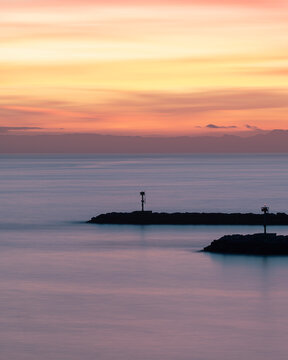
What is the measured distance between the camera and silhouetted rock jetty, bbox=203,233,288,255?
44625 millimetres

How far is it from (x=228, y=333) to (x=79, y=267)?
1616 cm

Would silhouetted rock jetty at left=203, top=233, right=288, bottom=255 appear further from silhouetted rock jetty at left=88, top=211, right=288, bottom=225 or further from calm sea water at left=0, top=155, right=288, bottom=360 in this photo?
silhouetted rock jetty at left=88, top=211, right=288, bottom=225

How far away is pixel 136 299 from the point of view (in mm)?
34562

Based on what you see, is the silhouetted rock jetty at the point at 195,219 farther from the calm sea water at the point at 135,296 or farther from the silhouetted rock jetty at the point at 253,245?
the silhouetted rock jetty at the point at 253,245

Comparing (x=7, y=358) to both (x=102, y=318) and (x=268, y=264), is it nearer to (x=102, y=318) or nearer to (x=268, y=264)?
(x=102, y=318)

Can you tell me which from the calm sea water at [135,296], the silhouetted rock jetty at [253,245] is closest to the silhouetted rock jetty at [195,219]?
the calm sea water at [135,296]

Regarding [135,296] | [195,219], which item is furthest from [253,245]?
[195,219]

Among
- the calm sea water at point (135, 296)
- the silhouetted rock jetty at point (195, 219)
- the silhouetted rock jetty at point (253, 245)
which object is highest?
the silhouetted rock jetty at point (195, 219)

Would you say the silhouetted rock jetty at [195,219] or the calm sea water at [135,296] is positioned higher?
the silhouetted rock jetty at [195,219]

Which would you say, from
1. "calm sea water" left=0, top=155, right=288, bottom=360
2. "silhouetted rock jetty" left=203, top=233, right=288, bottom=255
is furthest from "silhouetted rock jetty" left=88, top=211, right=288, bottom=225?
"silhouetted rock jetty" left=203, top=233, right=288, bottom=255

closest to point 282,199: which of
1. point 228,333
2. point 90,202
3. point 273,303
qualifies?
point 90,202

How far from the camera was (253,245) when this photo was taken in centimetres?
4491

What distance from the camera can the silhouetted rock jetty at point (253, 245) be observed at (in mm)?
44625

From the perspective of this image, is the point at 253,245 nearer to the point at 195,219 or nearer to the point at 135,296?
the point at 135,296
